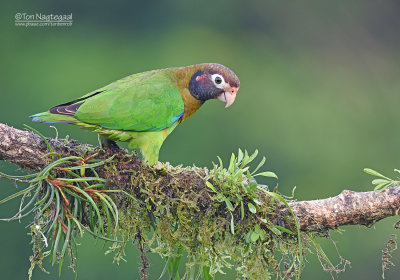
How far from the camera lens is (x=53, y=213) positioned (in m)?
3.43

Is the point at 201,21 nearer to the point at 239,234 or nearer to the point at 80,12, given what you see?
the point at 80,12

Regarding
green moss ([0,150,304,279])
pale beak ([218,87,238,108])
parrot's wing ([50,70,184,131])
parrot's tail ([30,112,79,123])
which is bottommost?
green moss ([0,150,304,279])

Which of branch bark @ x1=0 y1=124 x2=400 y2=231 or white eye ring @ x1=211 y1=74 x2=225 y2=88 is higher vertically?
white eye ring @ x1=211 y1=74 x2=225 y2=88

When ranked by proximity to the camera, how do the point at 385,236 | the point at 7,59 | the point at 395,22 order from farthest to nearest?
the point at 395,22 → the point at 7,59 → the point at 385,236

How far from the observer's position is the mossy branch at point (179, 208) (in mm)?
3447

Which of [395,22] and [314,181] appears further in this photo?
[395,22]

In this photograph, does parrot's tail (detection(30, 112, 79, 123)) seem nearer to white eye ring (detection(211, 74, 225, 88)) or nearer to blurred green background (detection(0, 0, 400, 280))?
white eye ring (detection(211, 74, 225, 88))

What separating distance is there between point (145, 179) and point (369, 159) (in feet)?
30.7

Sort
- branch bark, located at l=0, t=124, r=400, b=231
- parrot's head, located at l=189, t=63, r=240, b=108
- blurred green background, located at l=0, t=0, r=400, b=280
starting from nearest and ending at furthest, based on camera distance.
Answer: branch bark, located at l=0, t=124, r=400, b=231 < parrot's head, located at l=189, t=63, r=240, b=108 < blurred green background, located at l=0, t=0, r=400, b=280

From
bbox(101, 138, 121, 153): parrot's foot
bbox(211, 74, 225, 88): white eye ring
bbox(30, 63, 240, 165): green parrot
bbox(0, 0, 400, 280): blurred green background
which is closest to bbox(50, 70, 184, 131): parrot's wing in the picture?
bbox(30, 63, 240, 165): green parrot

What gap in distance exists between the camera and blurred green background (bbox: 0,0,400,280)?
10688 millimetres

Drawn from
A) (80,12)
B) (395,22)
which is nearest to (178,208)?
(80,12)

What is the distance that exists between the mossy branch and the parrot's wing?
401 millimetres

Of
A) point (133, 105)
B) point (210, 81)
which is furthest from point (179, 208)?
point (210, 81)
